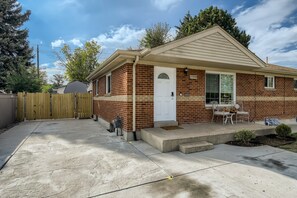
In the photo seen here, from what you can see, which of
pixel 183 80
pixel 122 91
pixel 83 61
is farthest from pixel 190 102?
pixel 83 61

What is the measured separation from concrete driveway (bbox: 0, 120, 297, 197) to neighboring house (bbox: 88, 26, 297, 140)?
6.13 ft

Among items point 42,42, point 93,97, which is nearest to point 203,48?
point 93,97

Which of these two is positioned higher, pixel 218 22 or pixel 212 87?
A: pixel 218 22

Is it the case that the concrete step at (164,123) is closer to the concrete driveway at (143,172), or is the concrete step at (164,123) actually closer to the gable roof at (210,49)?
the concrete driveway at (143,172)

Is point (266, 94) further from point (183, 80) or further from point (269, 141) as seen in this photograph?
point (183, 80)

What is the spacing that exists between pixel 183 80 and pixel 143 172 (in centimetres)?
453

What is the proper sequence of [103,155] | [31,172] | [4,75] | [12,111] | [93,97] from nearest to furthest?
1. [31,172]
2. [103,155]
3. [12,111]
4. [93,97]
5. [4,75]

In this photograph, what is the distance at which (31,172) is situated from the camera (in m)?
3.71

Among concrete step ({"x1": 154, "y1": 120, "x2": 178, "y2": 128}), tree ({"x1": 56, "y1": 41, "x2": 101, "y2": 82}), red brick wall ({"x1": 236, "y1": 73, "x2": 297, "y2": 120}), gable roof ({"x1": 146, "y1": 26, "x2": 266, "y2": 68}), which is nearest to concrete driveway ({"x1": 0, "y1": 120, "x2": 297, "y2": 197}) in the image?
concrete step ({"x1": 154, "y1": 120, "x2": 178, "y2": 128})

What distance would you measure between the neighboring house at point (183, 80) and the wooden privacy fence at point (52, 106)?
5.44 meters

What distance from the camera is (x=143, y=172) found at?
3.70m

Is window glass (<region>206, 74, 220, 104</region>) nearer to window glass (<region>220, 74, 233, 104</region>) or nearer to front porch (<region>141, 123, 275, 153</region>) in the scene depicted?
window glass (<region>220, 74, 233, 104</region>)

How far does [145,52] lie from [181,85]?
2.27m

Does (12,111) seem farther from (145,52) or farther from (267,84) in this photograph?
(267,84)
